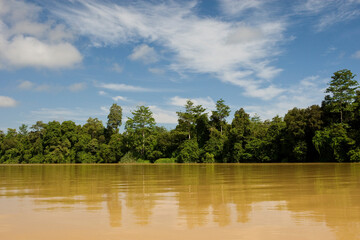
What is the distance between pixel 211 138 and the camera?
50.8 metres

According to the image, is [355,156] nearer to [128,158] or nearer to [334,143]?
[334,143]

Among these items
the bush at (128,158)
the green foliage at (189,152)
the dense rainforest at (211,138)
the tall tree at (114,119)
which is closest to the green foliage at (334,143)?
the dense rainforest at (211,138)

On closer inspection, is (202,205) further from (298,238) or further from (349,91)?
(349,91)

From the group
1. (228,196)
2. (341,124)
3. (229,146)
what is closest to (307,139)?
(341,124)

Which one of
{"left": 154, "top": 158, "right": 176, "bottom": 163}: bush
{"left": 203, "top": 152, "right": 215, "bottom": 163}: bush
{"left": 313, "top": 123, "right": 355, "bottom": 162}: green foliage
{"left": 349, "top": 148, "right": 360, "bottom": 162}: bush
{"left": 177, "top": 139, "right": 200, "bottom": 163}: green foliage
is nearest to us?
{"left": 349, "top": 148, "right": 360, "bottom": 162}: bush

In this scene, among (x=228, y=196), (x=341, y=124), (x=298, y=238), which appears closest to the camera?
(x=298, y=238)

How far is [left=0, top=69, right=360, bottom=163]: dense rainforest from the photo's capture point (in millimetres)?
36062

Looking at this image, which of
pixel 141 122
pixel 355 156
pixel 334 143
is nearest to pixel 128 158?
pixel 141 122

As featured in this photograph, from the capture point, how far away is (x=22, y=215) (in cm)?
525

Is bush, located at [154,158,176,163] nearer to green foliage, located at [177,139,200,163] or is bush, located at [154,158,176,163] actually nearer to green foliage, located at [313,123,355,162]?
green foliage, located at [177,139,200,163]

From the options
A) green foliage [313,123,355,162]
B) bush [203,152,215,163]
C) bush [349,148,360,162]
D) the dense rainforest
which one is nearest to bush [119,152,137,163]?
the dense rainforest

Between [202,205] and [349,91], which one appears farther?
[349,91]

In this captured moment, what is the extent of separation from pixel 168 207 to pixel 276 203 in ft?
7.54

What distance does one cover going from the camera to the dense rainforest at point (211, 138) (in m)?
36.1
